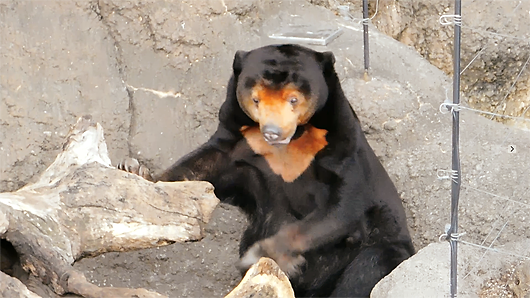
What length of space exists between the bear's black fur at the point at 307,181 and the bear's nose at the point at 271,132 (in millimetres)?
74

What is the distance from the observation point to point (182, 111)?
4.18 meters

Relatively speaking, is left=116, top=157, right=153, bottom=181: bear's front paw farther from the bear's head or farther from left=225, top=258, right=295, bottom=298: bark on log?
left=225, top=258, right=295, bottom=298: bark on log

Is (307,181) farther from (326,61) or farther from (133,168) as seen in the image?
(133,168)

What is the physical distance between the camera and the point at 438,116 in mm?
4285

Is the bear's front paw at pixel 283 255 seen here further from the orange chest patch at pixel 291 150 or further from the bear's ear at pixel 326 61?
the bear's ear at pixel 326 61

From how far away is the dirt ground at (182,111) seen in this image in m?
3.84

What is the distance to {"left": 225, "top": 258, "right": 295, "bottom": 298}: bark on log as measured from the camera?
8.25ft

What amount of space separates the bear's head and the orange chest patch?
0.16 m

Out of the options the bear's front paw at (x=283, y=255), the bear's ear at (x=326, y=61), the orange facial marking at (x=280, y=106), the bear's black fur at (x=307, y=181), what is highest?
the bear's ear at (x=326, y=61)

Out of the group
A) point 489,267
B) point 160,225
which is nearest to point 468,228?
point 489,267

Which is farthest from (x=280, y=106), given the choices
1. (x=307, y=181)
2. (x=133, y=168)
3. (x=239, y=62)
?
(x=133, y=168)

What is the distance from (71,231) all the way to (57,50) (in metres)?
1.44

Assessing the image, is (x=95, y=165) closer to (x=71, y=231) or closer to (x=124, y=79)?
(x=71, y=231)

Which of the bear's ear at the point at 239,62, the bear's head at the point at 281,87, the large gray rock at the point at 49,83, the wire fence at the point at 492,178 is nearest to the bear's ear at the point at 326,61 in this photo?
the bear's head at the point at 281,87
